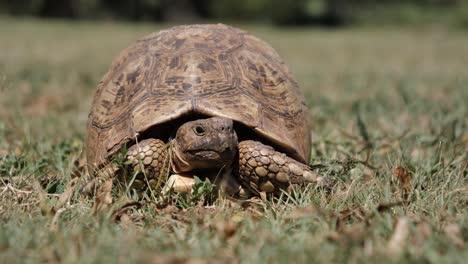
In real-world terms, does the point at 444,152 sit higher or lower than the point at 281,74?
lower

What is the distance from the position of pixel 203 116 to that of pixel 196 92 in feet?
Result: 0.40

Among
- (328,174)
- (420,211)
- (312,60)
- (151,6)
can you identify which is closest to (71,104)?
(328,174)

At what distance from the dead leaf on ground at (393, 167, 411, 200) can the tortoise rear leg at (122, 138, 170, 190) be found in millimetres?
1116

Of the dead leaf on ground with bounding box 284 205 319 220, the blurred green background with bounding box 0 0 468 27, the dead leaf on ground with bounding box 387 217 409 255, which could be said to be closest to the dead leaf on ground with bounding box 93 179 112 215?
the dead leaf on ground with bounding box 284 205 319 220

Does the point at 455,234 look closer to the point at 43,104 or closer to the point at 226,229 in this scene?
the point at 226,229

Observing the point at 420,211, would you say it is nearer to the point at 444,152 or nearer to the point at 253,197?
the point at 253,197

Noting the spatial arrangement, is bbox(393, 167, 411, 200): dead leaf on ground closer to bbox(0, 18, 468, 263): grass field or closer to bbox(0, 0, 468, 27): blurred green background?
bbox(0, 18, 468, 263): grass field

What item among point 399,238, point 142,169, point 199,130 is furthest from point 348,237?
point 142,169

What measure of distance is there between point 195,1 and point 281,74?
26775 mm

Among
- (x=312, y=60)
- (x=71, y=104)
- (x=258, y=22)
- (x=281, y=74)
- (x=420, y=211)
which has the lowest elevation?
(x=258, y=22)

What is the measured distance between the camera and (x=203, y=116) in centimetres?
278

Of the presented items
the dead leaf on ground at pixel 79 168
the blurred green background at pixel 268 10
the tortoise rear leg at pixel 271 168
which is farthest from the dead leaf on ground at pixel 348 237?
the blurred green background at pixel 268 10

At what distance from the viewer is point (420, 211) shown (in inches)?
94.7

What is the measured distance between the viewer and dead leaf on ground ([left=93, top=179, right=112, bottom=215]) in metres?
2.27
